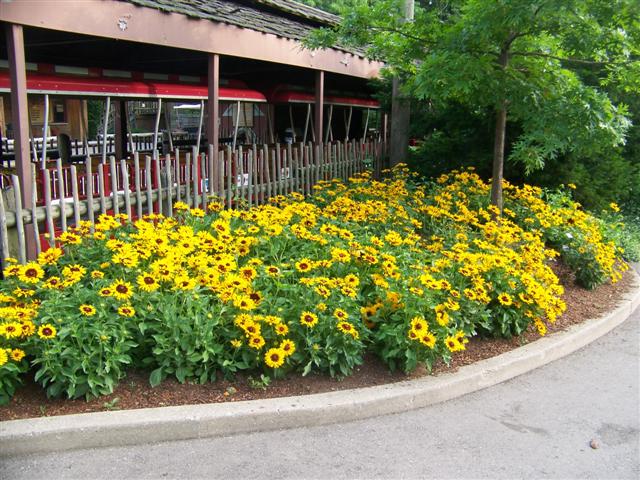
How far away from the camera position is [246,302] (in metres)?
3.92

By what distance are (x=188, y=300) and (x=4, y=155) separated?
7.73 meters

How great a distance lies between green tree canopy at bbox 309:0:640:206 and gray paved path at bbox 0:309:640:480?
2.80 metres

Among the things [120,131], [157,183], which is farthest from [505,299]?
[120,131]

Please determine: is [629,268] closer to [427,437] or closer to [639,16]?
[639,16]

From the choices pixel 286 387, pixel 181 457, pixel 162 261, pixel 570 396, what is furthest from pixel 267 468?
pixel 570 396

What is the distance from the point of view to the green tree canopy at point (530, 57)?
5.89 m

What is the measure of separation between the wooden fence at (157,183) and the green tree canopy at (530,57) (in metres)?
2.32

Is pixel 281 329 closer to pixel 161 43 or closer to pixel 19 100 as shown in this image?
pixel 19 100

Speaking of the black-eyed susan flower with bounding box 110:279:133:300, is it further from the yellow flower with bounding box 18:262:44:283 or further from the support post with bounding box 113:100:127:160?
the support post with bounding box 113:100:127:160

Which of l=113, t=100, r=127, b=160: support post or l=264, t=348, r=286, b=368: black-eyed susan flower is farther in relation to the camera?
l=113, t=100, r=127, b=160: support post

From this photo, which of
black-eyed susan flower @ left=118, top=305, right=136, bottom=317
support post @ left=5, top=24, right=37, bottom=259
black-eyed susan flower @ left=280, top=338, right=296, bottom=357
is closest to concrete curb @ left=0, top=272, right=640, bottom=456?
black-eyed susan flower @ left=280, top=338, right=296, bottom=357

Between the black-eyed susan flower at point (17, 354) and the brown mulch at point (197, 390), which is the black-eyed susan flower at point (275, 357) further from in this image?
the black-eyed susan flower at point (17, 354)

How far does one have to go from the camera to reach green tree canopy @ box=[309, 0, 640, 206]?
232 inches

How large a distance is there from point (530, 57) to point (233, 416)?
5741 mm
